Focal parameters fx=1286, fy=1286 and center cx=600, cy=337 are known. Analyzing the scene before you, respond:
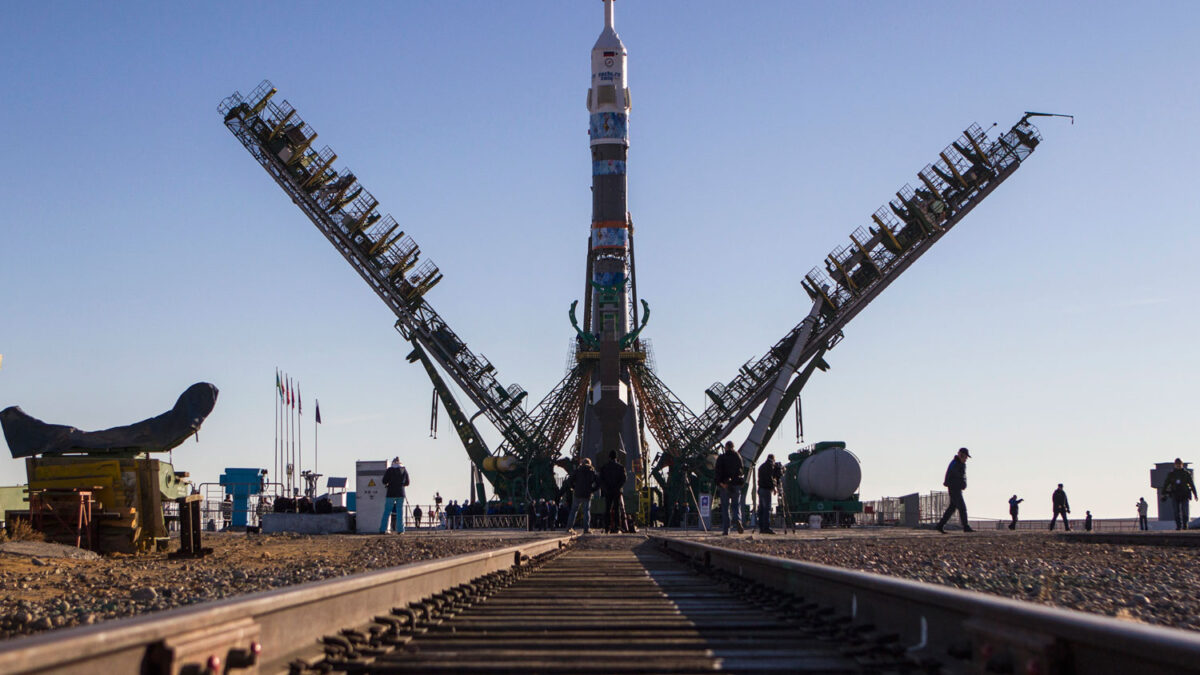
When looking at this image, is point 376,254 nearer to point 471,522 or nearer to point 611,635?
point 471,522

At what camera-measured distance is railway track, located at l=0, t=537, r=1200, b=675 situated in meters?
2.97

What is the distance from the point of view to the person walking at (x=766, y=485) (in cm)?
2205

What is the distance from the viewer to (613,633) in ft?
18.5

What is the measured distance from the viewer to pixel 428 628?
19.0 ft

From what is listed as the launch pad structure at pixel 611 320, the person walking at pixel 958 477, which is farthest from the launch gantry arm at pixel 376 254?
the person walking at pixel 958 477

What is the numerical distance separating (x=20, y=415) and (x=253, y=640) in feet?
42.9

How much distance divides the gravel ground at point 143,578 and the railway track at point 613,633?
191 cm

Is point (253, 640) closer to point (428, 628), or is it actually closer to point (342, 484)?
point (428, 628)

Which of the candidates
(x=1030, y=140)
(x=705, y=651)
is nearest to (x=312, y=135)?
(x=1030, y=140)

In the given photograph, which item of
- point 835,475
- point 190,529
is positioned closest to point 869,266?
point 835,475

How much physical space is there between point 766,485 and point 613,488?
9.14 feet

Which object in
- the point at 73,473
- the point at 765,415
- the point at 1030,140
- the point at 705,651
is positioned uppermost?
the point at 1030,140

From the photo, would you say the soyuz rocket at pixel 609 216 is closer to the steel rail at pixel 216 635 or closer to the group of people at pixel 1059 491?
the group of people at pixel 1059 491

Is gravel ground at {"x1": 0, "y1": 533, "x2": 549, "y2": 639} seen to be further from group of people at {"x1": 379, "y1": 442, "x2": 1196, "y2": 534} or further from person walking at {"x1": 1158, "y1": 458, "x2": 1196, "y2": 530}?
person walking at {"x1": 1158, "y1": 458, "x2": 1196, "y2": 530}
